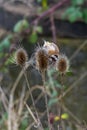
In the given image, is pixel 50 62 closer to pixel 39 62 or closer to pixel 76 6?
pixel 39 62

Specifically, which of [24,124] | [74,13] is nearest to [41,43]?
[24,124]

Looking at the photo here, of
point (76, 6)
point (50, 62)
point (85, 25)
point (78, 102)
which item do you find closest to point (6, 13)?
point (85, 25)

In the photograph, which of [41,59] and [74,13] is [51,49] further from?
[74,13]

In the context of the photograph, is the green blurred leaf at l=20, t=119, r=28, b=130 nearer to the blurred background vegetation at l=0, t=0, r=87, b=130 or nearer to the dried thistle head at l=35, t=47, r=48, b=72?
the blurred background vegetation at l=0, t=0, r=87, b=130

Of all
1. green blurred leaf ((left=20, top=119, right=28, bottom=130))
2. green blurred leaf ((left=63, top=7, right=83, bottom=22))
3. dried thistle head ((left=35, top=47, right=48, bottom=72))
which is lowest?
green blurred leaf ((left=20, top=119, right=28, bottom=130))

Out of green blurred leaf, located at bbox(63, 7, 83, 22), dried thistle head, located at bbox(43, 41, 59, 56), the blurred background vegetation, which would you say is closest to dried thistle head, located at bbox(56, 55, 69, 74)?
dried thistle head, located at bbox(43, 41, 59, 56)

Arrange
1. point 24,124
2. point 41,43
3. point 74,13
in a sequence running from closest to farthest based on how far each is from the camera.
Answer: point 24,124
point 41,43
point 74,13

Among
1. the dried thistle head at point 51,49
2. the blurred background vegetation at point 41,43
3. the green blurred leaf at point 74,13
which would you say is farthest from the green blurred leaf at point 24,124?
the green blurred leaf at point 74,13

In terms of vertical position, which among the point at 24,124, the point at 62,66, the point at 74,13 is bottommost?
the point at 24,124
